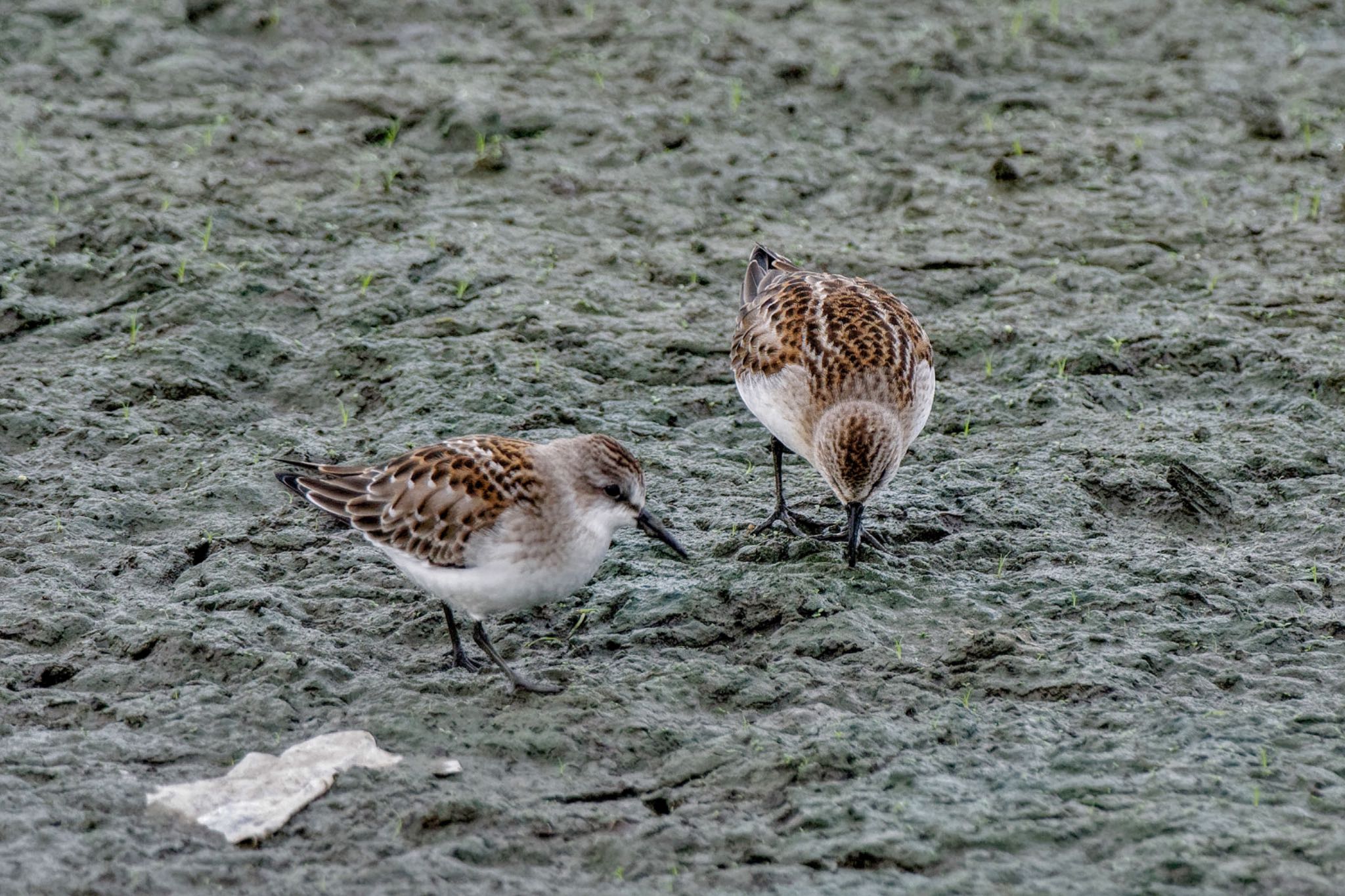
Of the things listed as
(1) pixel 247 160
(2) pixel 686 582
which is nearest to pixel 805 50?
(1) pixel 247 160

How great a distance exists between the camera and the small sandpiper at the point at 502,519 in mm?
6488

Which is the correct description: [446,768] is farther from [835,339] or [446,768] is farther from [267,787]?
[835,339]

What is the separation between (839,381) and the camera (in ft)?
25.0

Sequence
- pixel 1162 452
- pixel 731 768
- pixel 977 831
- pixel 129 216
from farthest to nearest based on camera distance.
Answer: pixel 129 216, pixel 1162 452, pixel 731 768, pixel 977 831

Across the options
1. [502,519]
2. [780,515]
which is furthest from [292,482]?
[780,515]

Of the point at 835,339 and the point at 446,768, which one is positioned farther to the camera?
the point at 835,339

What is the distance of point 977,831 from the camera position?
18.6 feet

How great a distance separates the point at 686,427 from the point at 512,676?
2.88 m

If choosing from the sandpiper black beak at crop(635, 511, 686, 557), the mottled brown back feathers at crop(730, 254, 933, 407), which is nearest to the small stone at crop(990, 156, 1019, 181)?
the mottled brown back feathers at crop(730, 254, 933, 407)

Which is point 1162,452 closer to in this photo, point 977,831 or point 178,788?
point 977,831

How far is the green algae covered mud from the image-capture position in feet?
19.2

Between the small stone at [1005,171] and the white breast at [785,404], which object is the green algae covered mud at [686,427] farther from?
the white breast at [785,404]

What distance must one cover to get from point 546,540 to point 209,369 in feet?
12.6

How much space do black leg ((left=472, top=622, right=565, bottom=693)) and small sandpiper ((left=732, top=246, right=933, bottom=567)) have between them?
5.48ft
